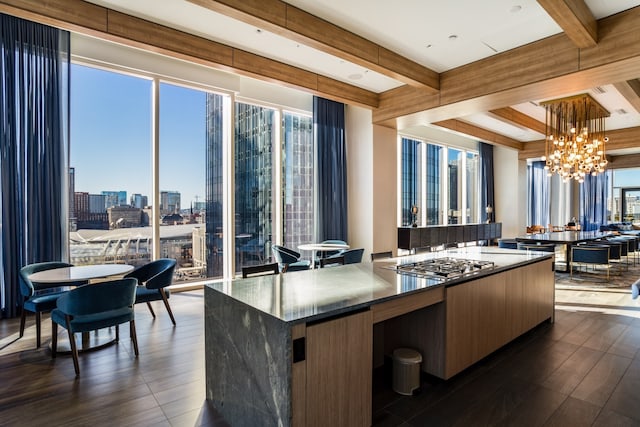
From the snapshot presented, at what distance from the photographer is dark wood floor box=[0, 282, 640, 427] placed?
2.34m

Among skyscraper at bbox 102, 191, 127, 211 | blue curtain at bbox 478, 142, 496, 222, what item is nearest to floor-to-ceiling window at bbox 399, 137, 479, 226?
blue curtain at bbox 478, 142, 496, 222

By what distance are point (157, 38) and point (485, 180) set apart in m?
10.6

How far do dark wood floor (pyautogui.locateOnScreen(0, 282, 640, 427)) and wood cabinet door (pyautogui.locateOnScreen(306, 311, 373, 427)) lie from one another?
1.40 feet

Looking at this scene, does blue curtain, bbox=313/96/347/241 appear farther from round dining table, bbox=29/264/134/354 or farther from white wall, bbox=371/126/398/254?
Answer: round dining table, bbox=29/264/134/354

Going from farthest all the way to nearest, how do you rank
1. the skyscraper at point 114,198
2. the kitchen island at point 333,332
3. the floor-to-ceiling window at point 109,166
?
the skyscraper at point 114,198, the floor-to-ceiling window at point 109,166, the kitchen island at point 333,332

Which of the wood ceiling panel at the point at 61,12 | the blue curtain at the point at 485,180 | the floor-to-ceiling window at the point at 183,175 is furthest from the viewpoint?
the blue curtain at the point at 485,180

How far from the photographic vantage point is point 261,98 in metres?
6.82

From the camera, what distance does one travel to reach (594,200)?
1526 centimetres

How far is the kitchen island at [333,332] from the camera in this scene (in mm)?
1794

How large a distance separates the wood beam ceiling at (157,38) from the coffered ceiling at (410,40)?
1 cm

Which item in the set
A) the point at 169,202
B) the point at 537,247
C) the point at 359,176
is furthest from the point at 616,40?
the point at 169,202

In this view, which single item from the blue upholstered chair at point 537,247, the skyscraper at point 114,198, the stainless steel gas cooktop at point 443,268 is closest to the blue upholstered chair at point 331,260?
the stainless steel gas cooktop at point 443,268

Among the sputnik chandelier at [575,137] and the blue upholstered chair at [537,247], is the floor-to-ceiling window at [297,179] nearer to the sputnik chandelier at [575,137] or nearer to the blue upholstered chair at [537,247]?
the blue upholstered chair at [537,247]

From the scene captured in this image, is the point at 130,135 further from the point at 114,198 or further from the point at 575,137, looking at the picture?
the point at 575,137
